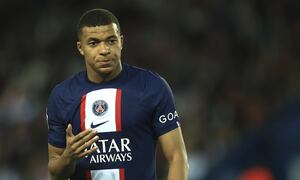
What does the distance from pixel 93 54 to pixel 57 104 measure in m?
0.40

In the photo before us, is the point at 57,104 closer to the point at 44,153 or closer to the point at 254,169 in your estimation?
the point at 254,169

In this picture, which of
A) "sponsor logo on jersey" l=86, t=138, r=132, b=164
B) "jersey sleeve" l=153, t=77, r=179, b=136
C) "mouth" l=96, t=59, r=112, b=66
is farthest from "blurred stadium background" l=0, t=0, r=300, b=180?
"mouth" l=96, t=59, r=112, b=66

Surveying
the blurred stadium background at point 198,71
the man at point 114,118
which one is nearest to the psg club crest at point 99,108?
the man at point 114,118

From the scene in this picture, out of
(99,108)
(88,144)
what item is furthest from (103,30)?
(88,144)

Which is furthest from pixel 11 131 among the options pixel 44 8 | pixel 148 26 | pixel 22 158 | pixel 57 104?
pixel 57 104

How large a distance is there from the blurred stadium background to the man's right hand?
9.35 feet

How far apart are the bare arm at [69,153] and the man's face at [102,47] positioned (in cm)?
42

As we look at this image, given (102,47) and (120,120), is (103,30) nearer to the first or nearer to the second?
(102,47)

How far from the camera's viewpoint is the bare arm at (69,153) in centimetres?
491

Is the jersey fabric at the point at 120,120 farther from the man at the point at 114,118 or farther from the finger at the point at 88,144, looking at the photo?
the finger at the point at 88,144

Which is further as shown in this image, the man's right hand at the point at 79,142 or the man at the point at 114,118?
the man at the point at 114,118

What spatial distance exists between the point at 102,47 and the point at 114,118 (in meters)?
0.41

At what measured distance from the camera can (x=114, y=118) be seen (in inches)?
205

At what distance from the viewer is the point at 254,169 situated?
7.87m
